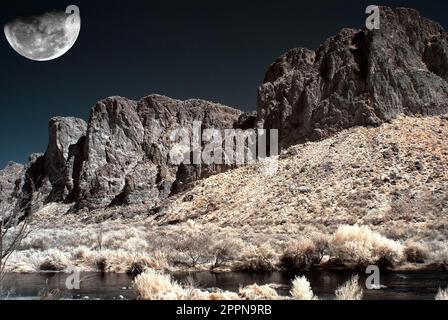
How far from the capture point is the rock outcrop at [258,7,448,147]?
60.3 metres

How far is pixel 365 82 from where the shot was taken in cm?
6300

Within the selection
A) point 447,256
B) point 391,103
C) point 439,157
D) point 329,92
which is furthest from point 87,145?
point 447,256

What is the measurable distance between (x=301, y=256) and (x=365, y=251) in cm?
265

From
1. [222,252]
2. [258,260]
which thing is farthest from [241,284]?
[222,252]

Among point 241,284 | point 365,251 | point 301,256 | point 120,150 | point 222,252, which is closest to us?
point 241,284

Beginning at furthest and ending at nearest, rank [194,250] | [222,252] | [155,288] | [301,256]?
[194,250]
[222,252]
[301,256]
[155,288]

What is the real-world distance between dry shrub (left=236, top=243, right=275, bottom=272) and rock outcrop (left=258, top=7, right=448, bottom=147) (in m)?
39.2

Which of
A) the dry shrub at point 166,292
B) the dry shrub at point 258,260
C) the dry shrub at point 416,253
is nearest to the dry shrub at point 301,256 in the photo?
the dry shrub at point 258,260

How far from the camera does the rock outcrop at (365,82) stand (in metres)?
60.3

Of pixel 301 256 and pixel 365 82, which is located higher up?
pixel 365 82

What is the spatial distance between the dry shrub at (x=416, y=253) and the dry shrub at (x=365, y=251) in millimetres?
478

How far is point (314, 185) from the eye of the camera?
5191 centimetres

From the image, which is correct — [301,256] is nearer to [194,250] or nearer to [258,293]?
[194,250]

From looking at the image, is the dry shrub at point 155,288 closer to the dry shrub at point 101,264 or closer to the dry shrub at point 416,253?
the dry shrub at point 101,264
